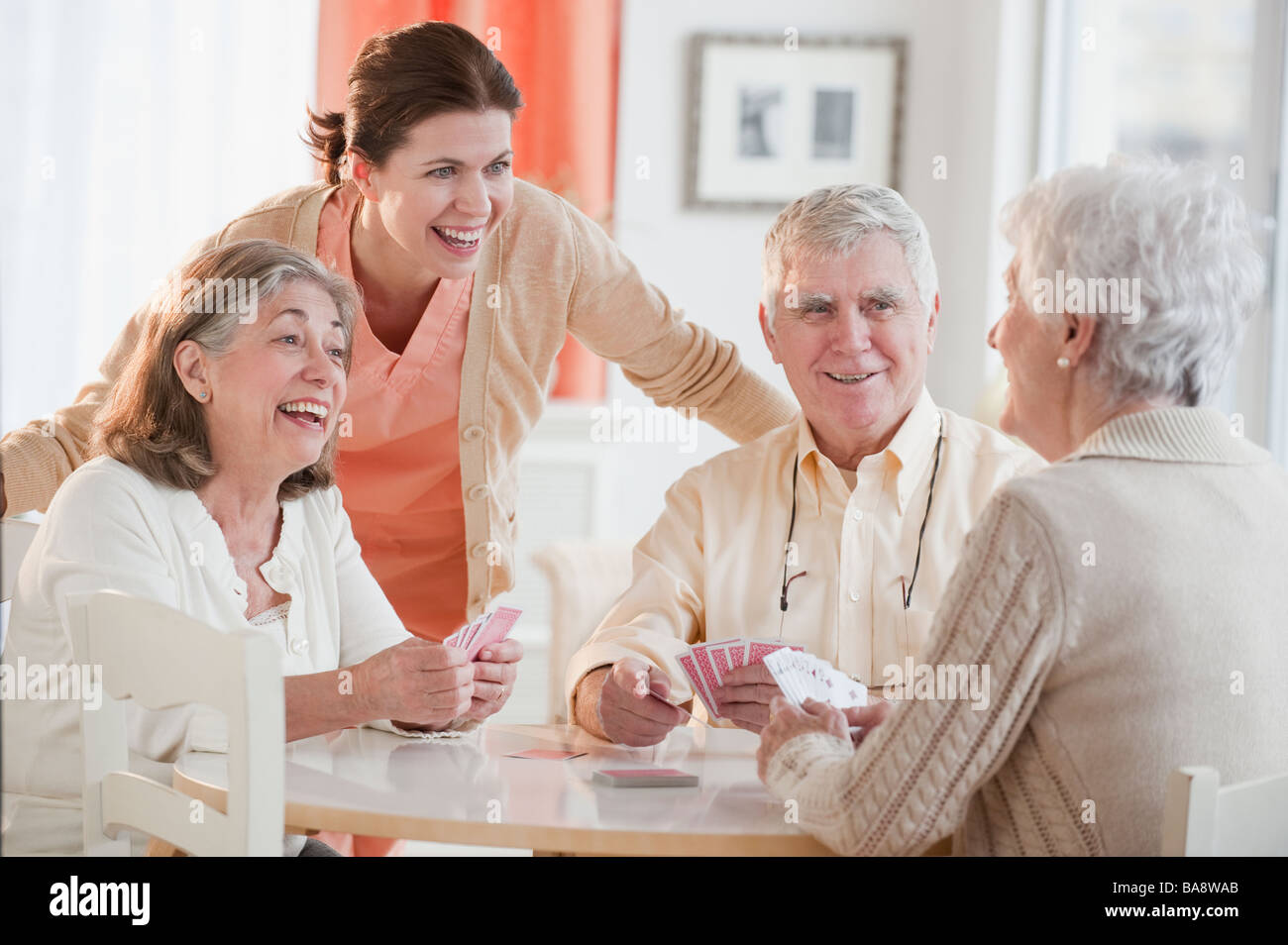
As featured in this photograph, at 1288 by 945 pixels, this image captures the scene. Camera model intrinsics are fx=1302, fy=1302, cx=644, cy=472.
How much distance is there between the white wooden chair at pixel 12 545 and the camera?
7.70 ft

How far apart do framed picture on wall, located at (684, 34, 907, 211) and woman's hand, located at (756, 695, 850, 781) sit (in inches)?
143

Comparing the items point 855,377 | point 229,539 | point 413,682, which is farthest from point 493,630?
point 855,377

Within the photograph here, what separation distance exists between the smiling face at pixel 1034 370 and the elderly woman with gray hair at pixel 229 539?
0.88 m

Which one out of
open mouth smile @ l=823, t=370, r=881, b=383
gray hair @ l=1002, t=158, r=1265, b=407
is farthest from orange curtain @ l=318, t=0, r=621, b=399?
gray hair @ l=1002, t=158, r=1265, b=407

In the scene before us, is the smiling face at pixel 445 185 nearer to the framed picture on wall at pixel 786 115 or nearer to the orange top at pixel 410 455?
the orange top at pixel 410 455

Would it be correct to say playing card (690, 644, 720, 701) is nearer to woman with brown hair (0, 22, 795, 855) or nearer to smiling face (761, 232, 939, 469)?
smiling face (761, 232, 939, 469)

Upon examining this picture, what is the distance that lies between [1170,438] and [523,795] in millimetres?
907

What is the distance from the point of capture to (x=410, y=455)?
281 centimetres

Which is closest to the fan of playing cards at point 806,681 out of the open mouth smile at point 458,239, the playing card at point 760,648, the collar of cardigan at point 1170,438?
the playing card at point 760,648

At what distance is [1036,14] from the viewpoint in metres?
4.61

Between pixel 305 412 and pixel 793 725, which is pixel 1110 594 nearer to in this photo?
pixel 793 725

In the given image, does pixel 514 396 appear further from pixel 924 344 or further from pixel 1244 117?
pixel 1244 117

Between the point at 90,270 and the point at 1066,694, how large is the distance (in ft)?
12.7

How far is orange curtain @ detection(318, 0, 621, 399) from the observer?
505cm
